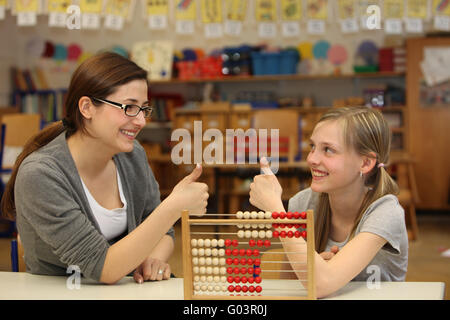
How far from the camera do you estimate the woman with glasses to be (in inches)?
53.8

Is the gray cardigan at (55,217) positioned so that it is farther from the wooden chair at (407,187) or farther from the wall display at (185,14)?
the wooden chair at (407,187)

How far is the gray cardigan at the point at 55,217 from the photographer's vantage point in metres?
1.37

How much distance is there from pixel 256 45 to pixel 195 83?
3.02ft

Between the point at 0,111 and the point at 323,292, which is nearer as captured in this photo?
the point at 323,292

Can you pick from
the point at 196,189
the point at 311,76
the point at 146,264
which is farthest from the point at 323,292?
the point at 311,76

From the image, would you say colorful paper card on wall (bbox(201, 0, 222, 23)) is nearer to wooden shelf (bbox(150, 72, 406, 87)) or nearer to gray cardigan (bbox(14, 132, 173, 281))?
wooden shelf (bbox(150, 72, 406, 87))

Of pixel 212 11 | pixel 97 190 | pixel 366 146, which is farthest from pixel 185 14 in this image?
pixel 366 146

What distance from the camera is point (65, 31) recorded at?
286 inches

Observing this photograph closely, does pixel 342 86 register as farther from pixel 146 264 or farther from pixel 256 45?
pixel 146 264

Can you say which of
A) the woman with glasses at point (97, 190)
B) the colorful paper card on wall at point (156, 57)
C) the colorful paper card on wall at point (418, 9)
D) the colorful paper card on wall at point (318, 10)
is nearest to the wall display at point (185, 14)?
the colorful paper card on wall at point (318, 10)

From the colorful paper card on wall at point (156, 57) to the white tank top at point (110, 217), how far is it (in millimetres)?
5067

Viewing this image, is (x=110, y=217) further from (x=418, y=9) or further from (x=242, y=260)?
(x=418, y=9)

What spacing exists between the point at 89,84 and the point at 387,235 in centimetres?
89

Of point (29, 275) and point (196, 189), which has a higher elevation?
point (196, 189)
